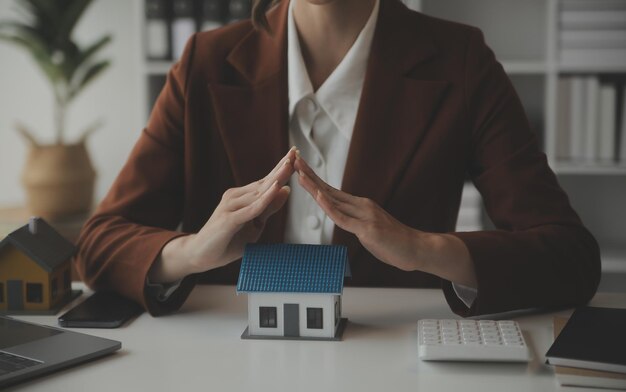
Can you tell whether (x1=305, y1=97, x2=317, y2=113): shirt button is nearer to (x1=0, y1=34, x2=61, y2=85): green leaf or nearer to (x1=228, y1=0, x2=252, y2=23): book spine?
(x1=228, y1=0, x2=252, y2=23): book spine

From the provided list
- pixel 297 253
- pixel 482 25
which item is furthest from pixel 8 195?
pixel 297 253

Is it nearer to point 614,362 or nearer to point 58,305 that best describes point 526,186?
point 614,362

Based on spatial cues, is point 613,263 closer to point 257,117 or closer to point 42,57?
point 257,117

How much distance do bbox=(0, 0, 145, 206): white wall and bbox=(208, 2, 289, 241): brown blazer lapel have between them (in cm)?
176

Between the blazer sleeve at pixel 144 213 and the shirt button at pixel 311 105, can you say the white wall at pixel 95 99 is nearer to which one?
the blazer sleeve at pixel 144 213

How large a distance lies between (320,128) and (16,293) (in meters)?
0.60

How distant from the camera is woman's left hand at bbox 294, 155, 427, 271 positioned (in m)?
1.20

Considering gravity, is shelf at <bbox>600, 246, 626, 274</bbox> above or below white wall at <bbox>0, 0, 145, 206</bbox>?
below

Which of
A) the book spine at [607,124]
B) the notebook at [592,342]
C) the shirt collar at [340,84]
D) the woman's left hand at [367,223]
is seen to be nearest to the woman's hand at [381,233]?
the woman's left hand at [367,223]

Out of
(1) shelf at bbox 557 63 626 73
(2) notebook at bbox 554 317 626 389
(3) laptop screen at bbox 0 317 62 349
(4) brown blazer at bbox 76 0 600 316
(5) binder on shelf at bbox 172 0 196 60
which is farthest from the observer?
(5) binder on shelf at bbox 172 0 196 60

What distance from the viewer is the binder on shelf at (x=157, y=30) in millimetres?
2934

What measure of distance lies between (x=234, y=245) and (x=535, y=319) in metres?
0.47

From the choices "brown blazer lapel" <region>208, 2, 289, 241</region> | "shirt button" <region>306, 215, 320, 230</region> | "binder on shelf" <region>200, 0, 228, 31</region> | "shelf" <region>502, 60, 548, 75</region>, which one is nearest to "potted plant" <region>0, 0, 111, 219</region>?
"binder on shelf" <region>200, 0, 228, 31</region>

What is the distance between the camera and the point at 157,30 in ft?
9.71
